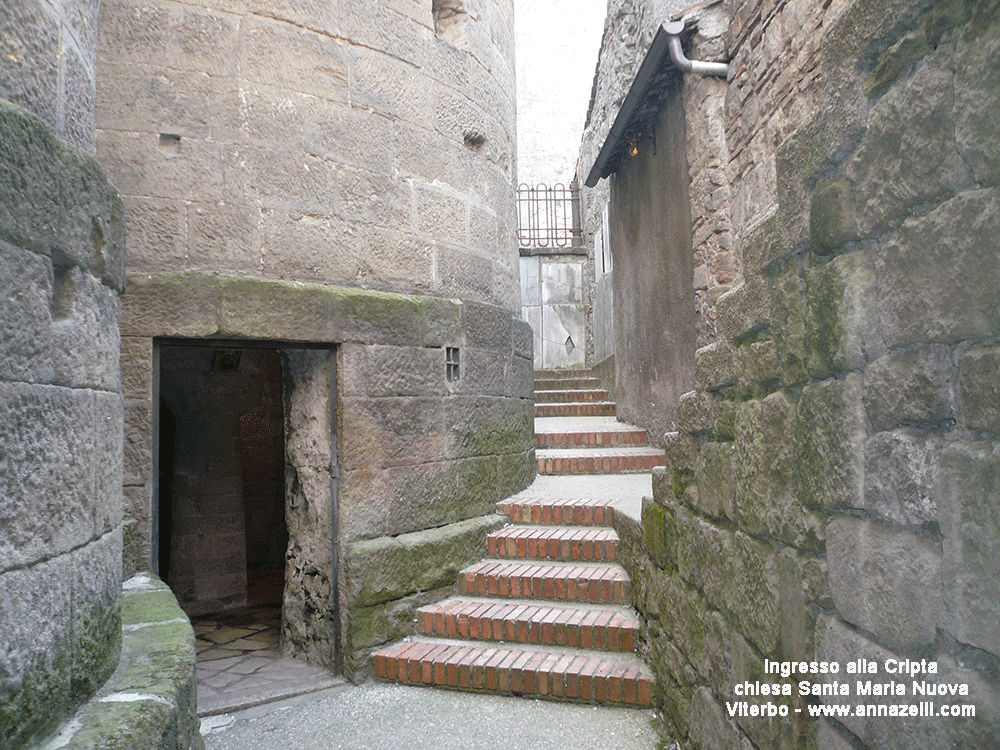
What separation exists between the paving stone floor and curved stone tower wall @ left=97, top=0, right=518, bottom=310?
2.31m

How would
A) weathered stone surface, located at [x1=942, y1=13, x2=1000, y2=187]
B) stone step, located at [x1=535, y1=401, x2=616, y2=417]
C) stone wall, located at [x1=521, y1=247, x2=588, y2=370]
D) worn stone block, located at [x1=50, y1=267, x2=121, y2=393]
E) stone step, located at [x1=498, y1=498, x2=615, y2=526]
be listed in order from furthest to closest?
stone wall, located at [x1=521, y1=247, x2=588, y2=370]
stone step, located at [x1=535, y1=401, x2=616, y2=417]
stone step, located at [x1=498, y1=498, x2=615, y2=526]
worn stone block, located at [x1=50, y1=267, x2=121, y2=393]
weathered stone surface, located at [x1=942, y1=13, x2=1000, y2=187]

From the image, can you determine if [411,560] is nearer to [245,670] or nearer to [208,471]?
[245,670]

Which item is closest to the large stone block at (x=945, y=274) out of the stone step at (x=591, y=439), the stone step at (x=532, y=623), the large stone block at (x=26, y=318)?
the large stone block at (x=26, y=318)

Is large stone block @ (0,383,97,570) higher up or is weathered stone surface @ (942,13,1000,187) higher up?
weathered stone surface @ (942,13,1000,187)

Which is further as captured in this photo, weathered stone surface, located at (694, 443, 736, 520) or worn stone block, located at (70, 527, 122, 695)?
weathered stone surface, located at (694, 443, 736, 520)

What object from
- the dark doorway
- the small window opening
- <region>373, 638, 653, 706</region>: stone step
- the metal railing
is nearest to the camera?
<region>373, 638, 653, 706</region>: stone step

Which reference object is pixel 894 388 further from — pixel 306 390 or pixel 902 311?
pixel 306 390

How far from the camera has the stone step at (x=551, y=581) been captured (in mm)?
4062

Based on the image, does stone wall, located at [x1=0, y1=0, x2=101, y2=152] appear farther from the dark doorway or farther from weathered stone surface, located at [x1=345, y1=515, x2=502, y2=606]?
the dark doorway

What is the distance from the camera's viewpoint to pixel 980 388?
1048mm

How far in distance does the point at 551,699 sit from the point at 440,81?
3921mm

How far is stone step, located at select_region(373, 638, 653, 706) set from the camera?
3.34 meters

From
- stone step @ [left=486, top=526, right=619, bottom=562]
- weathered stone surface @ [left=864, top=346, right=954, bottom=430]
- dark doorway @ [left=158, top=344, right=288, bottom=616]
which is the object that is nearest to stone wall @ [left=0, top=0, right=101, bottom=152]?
weathered stone surface @ [left=864, top=346, right=954, bottom=430]

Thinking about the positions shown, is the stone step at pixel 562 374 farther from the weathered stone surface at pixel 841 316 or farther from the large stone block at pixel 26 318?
the large stone block at pixel 26 318
